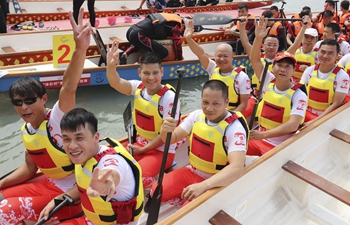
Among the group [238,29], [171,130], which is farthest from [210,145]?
[238,29]

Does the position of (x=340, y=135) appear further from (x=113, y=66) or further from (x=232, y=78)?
(x=113, y=66)

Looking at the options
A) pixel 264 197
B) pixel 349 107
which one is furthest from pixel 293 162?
pixel 349 107

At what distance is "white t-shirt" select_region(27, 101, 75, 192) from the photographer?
186cm

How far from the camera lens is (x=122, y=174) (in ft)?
4.92

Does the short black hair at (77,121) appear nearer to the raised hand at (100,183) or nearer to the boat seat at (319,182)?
the raised hand at (100,183)

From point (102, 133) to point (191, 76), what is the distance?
210 centimetres

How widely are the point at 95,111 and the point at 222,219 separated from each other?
3045 millimetres

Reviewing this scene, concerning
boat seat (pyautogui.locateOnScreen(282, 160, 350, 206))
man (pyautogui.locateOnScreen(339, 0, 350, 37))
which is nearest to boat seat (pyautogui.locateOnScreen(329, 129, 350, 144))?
boat seat (pyautogui.locateOnScreen(282, 160, 350, 206))

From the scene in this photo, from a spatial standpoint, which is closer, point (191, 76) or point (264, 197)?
point (264, 197)

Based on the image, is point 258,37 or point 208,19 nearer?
point 258,37

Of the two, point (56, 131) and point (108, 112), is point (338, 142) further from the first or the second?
point (108, 112)

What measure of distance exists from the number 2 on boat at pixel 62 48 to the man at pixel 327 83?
9.00 ft

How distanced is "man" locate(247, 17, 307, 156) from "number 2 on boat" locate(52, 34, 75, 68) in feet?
7.91

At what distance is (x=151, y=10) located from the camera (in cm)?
766
